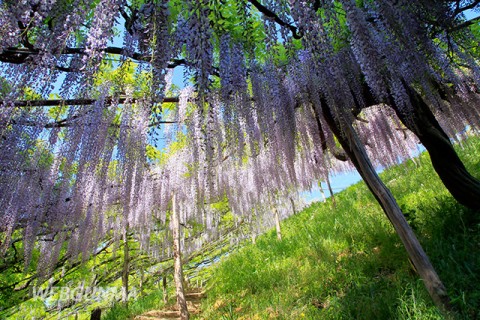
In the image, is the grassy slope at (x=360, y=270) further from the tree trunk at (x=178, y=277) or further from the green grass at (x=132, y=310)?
the green grass at (x=132, y=310)

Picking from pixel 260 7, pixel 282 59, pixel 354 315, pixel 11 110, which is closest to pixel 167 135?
pixel 282 59

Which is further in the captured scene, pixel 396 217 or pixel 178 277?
pixel 178 277

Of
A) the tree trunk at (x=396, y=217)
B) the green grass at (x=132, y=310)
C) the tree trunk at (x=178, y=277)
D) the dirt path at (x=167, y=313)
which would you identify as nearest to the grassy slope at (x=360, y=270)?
the tree trunk at (x=396, y=217)

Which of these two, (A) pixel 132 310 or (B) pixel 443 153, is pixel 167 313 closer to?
(A) pixel 132 310

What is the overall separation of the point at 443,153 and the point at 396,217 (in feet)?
5.70

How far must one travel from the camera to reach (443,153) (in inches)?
170

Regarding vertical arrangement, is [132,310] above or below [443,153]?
below

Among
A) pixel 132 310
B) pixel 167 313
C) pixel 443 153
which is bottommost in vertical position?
pixel 167 313

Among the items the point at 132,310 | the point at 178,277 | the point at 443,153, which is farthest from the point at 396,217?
the point at 132,310

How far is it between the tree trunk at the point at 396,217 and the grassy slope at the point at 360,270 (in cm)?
26

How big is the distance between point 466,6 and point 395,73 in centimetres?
109

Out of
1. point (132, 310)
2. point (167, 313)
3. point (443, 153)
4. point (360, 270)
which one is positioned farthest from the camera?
point (132, 310)

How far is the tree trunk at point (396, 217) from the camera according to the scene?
3060 millimetres

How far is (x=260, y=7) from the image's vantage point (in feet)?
9.59
